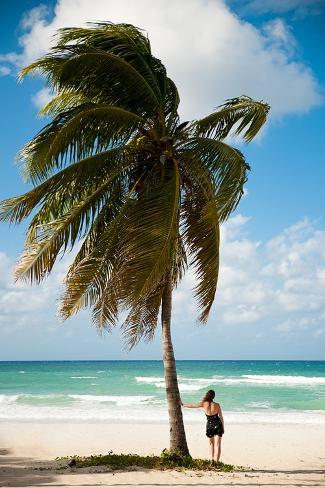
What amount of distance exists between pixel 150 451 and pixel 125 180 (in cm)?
699

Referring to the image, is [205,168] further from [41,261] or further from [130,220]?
[41,261]

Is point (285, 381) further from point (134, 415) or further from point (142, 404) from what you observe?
point (134, 415)

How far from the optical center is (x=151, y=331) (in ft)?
37.1

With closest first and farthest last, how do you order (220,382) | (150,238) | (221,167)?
(150,238) → (221,167) → (220,382)

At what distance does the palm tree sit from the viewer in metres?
9.71

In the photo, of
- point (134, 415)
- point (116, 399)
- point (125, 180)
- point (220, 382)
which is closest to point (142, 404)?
point (116, 399)

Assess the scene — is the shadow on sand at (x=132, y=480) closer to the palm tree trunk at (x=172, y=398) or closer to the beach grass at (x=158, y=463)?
→ the beach grass at (x=158, y=463)

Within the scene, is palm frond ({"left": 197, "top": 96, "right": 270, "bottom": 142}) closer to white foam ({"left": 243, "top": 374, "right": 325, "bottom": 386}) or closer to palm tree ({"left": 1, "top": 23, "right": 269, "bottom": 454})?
palm tree ({"left": 1, "top": 23, "right": 269, "bottom": 454})

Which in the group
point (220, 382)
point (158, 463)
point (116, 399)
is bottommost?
point (158, 463)

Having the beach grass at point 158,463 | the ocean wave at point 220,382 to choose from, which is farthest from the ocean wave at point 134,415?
the ocean wave at point 220,382

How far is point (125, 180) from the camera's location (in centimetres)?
1095

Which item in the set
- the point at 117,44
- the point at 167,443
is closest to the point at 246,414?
the point at 167,443

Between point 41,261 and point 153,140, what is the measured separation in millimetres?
3038

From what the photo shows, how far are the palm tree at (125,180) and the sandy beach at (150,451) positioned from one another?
4.91ft
